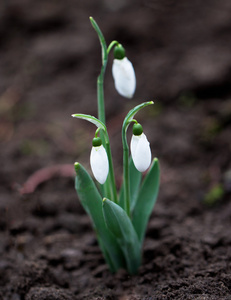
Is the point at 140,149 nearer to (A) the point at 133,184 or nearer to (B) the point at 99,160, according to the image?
(B) the point at 99,160

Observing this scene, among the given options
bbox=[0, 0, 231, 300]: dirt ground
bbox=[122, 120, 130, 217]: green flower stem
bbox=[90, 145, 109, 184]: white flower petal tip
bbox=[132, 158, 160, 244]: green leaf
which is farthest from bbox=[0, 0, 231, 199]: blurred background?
bbox=[90, 145, 109, 184]: white flower petal tip

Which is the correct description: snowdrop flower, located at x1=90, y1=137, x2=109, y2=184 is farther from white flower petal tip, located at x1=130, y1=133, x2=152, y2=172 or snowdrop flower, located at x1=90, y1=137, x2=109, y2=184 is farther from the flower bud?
the flower bud

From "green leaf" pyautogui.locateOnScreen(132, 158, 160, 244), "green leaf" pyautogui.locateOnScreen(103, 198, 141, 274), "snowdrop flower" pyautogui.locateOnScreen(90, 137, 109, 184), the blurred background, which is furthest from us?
the blurred background

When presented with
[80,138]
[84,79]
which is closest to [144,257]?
[80,138]

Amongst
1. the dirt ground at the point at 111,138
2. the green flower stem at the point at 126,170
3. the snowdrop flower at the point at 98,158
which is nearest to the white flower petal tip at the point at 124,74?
the green flower stem at the point at 126,170

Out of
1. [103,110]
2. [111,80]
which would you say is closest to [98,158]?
[103,110]

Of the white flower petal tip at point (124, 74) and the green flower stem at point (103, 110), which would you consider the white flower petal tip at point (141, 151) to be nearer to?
the green flower stem at point (103, 110)
